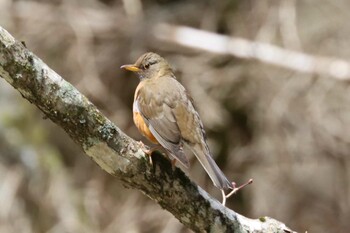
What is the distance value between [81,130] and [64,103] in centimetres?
15

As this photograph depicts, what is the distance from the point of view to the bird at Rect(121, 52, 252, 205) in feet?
12.7

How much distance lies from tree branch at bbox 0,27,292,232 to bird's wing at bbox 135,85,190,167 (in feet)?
1.01

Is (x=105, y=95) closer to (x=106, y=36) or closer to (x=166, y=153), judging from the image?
(x=106, y=36)

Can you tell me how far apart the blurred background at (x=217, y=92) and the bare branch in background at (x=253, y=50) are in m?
0.10

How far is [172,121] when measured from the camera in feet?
13.6

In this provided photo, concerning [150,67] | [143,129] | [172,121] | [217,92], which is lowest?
[143,129]

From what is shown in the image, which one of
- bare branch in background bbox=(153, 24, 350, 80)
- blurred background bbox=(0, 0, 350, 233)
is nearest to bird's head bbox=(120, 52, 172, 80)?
blurred background bbox=(0, 0, 350, 233)

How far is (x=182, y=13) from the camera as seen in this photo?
880 centimetres

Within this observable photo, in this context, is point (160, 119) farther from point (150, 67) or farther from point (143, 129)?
point (150, 67)

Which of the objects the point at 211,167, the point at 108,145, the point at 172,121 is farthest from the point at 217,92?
the point at 108,145

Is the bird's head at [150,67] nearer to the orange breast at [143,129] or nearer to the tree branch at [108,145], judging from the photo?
the orange breast at [143,129]

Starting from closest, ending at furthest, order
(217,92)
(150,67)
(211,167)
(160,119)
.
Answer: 1. (211,167)
2. (160,119)
3. (150,67)
4. (217,92)

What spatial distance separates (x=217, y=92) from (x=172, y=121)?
4554 mm

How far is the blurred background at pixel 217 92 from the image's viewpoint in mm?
8344
